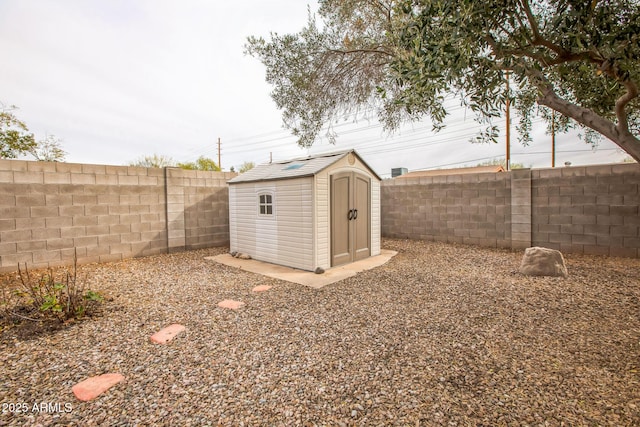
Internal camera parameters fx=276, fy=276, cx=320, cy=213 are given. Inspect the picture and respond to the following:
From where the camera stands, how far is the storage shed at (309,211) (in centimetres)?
519

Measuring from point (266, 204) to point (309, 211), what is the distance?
134 cm

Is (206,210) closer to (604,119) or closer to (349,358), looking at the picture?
(349,358)

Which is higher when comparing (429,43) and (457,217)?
(429,43)

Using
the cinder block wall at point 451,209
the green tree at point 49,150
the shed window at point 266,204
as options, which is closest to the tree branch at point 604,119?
the cinder block wall at point 451,209

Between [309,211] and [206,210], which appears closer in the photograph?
[309,211]

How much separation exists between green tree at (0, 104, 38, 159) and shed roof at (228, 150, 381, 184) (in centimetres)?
899

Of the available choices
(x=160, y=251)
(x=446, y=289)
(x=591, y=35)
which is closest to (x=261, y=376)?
(x=446, y=289)

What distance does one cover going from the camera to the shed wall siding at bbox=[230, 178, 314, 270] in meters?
5.21

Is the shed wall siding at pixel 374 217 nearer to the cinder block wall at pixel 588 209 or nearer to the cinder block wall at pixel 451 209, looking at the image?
Result: the cinder block wall at pixel 451 209

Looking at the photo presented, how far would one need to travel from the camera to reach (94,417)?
170 centimetres

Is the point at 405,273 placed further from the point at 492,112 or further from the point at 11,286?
the point at 11,286

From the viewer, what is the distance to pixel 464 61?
2512mm

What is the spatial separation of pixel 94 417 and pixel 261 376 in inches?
40.3

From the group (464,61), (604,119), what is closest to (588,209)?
(604,119)
